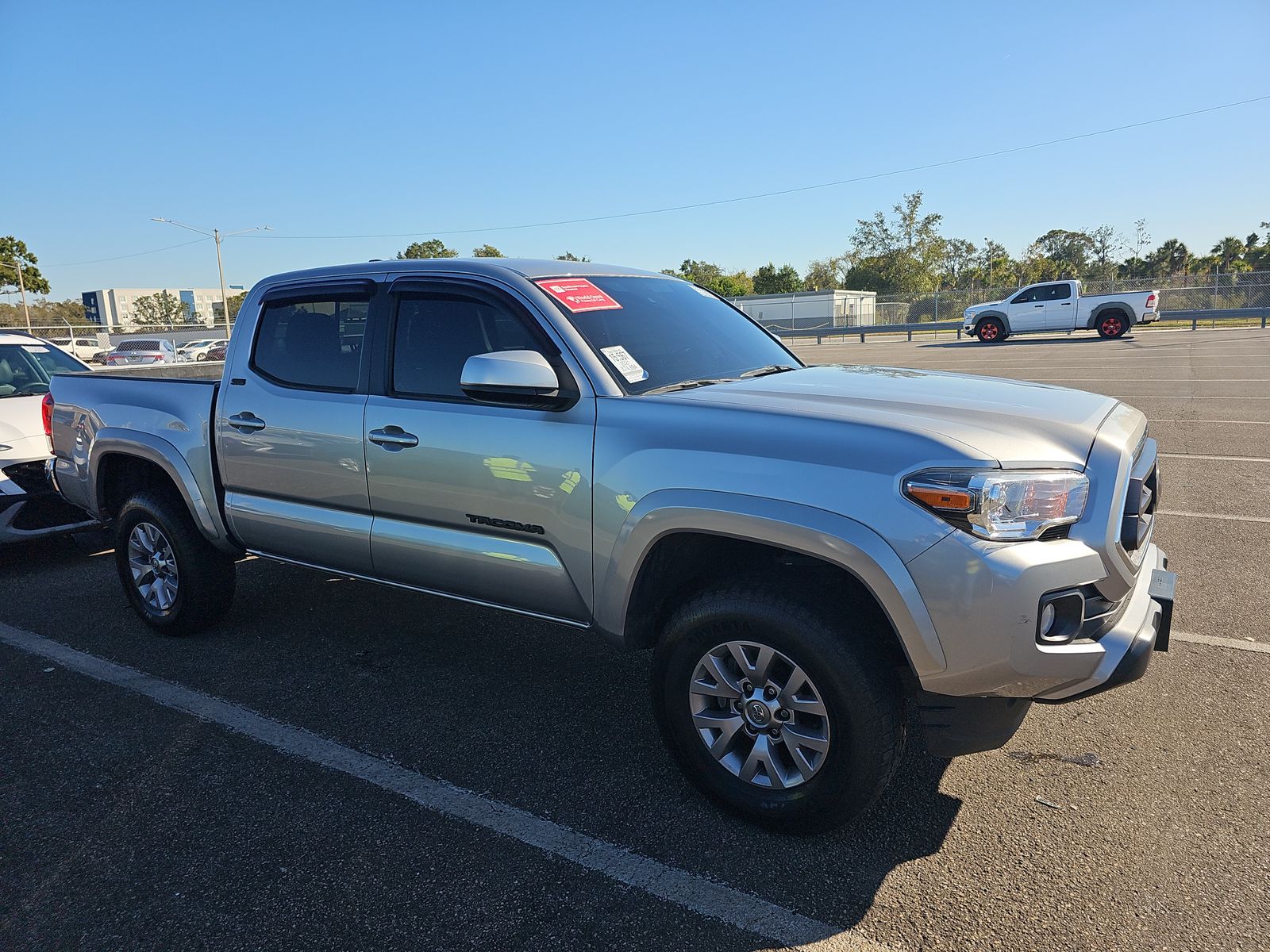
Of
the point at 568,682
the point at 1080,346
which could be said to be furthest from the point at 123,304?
the point at 568,682

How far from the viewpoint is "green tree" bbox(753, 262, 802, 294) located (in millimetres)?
82312

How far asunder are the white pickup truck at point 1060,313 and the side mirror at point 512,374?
27249 millimetres

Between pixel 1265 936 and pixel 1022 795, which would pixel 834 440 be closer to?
pixel 1022 795

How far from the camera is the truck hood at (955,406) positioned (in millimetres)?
2477

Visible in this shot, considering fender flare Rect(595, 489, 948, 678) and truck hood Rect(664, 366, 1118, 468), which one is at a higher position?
truck hood Rect(664, 366, 1118, 468)

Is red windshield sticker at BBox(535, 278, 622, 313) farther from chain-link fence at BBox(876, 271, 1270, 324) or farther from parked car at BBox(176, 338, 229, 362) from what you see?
chain-link fence at BBox(876, 271, 1270, 324)

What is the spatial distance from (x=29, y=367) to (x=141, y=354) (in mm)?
20322

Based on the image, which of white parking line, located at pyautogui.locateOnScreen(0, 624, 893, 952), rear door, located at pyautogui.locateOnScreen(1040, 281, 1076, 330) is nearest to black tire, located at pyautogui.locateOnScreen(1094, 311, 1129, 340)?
rear door, located at pyautogui.locateOnScreen(1040, 281, 1076, 330)

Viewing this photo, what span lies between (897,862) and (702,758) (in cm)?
68

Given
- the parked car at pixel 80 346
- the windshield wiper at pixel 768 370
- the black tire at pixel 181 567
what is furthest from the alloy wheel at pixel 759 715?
the parked car at pixel 80 346

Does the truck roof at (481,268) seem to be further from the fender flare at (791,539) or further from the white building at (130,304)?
the white building at (130,304)

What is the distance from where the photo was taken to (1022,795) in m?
2.93

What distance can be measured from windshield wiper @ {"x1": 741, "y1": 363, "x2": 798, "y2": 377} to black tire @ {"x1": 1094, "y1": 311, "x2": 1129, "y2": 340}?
26.7m

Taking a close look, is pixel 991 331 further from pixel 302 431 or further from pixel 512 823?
pixel 512 823
